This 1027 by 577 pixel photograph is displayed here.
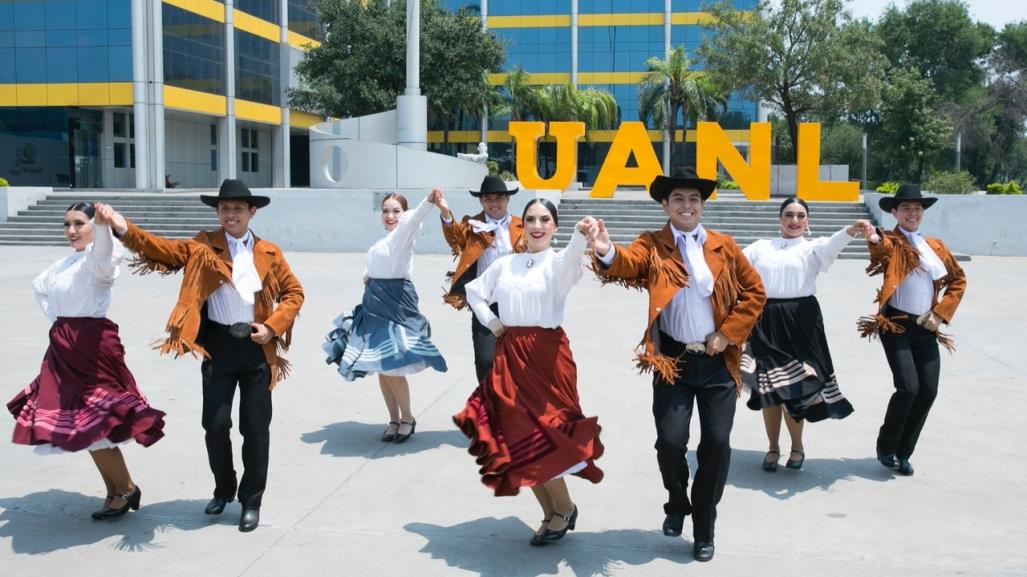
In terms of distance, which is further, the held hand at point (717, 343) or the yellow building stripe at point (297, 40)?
the yellow building stripe at point (297, 40)

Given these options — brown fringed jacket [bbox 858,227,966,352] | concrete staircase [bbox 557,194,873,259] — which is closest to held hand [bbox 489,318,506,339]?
brown fringed jacket [bbox 858,227,966,352]

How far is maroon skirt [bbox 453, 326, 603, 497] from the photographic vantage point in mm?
4461

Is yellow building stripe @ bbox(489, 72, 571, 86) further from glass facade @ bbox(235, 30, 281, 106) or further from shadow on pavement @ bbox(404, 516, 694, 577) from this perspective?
shadow on pavement @ bbox(404, 516, 694, 577)

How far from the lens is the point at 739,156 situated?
24.2 metres

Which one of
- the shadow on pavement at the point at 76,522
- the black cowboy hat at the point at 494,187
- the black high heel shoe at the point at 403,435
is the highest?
the black cowboy hat at the point at 494,187

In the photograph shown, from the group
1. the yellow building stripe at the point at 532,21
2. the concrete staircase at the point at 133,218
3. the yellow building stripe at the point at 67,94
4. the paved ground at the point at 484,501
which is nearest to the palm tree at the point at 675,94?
the yellow building stripe at the point at 532,21

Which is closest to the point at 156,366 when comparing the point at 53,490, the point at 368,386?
the point at 368,386

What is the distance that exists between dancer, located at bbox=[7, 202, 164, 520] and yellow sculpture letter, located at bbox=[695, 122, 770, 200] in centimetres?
2021

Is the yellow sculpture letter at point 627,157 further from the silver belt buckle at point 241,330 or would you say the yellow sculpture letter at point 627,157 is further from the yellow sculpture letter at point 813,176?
the silver belt buckle at point 241,330

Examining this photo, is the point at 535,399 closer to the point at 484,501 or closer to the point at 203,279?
the point at 484,501

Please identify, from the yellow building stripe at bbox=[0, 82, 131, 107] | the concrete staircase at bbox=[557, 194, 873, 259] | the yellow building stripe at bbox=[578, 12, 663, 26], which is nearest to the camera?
the concrete staircase at bbox=[557, 194, 873, 259]

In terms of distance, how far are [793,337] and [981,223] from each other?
743 inches

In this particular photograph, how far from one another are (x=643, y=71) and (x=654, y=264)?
55.1 m

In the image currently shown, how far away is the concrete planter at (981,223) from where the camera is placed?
22250mm
